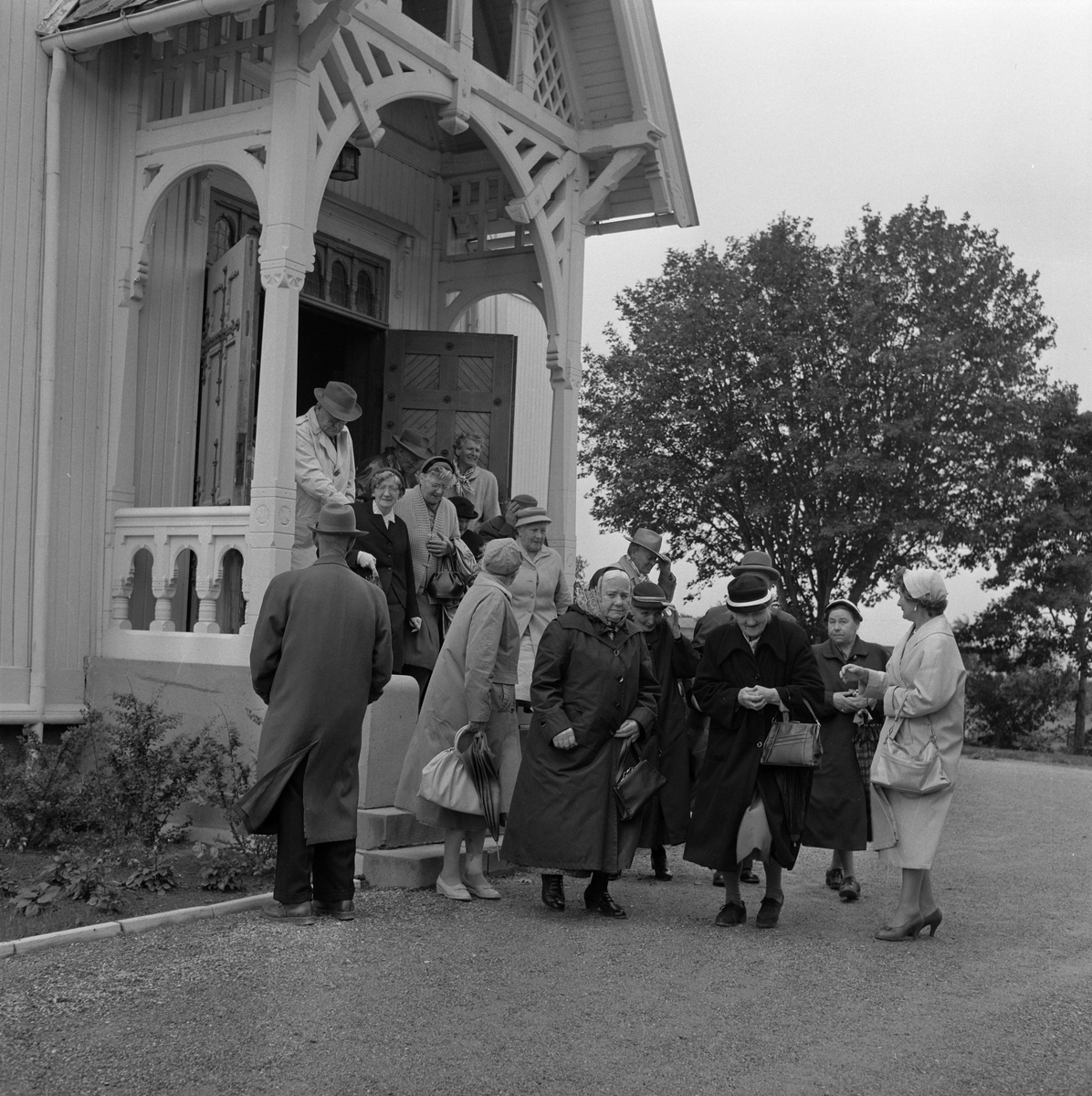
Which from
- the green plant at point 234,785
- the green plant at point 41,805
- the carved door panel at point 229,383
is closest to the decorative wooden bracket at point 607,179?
the carved door panel at point 229,383

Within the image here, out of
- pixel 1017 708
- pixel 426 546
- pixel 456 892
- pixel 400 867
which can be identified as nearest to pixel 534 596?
pixel 426 546

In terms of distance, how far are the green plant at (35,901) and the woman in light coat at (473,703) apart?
183 centimetres

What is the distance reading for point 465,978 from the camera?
5.55 metres

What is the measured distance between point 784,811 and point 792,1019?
177cm

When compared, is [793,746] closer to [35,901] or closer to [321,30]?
[35,901]

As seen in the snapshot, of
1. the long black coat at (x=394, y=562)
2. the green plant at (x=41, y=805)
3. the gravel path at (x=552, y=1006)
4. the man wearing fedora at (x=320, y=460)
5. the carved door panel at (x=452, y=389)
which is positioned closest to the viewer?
the gravel path at (x=552, y=1006)

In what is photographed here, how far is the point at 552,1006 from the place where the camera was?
205 inches

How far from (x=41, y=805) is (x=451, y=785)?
255 cm

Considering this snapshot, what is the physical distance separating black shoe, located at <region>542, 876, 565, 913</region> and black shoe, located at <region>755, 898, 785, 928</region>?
1002mm

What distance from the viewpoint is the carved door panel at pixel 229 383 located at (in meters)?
9.32

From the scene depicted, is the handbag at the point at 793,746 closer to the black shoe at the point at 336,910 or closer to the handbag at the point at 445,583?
the black shoe at the point at 336,910

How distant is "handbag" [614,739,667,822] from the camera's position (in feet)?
22.8

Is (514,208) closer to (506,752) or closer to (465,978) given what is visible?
(506,752)

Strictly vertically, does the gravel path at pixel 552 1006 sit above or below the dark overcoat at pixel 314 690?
below
